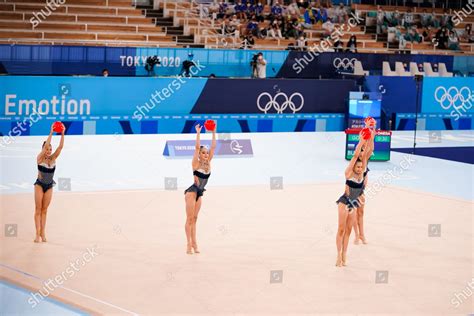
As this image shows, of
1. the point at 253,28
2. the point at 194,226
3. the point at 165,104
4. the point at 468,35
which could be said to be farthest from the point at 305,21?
the point at 194,226

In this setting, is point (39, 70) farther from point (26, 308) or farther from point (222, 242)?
point (26, 308)

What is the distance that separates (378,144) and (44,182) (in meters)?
12.1

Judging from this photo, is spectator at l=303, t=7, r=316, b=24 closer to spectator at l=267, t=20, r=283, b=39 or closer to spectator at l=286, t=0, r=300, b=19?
spectator at l=286, t=0, r=300, b=19

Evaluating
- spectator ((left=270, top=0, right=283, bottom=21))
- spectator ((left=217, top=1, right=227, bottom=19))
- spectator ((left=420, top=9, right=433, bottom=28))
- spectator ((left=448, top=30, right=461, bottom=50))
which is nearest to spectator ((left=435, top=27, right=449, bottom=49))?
spectator ((left=448, top=30, right=461, bottom=50))

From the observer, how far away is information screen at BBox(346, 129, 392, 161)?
77.5ft

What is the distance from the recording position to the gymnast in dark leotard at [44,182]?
13.7 metres

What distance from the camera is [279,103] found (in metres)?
29.0

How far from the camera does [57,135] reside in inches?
1022

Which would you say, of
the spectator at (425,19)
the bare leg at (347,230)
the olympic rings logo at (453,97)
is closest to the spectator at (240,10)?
the olympic rings logo at (453,97)

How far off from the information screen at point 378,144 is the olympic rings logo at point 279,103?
559 cm

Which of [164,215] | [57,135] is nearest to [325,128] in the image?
[57,135]

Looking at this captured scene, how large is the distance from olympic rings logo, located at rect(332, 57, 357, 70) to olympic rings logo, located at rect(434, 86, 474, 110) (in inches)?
128

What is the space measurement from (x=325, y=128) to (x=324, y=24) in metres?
6.88

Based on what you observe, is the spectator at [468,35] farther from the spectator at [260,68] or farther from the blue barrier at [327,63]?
the spectator at [260,68]
